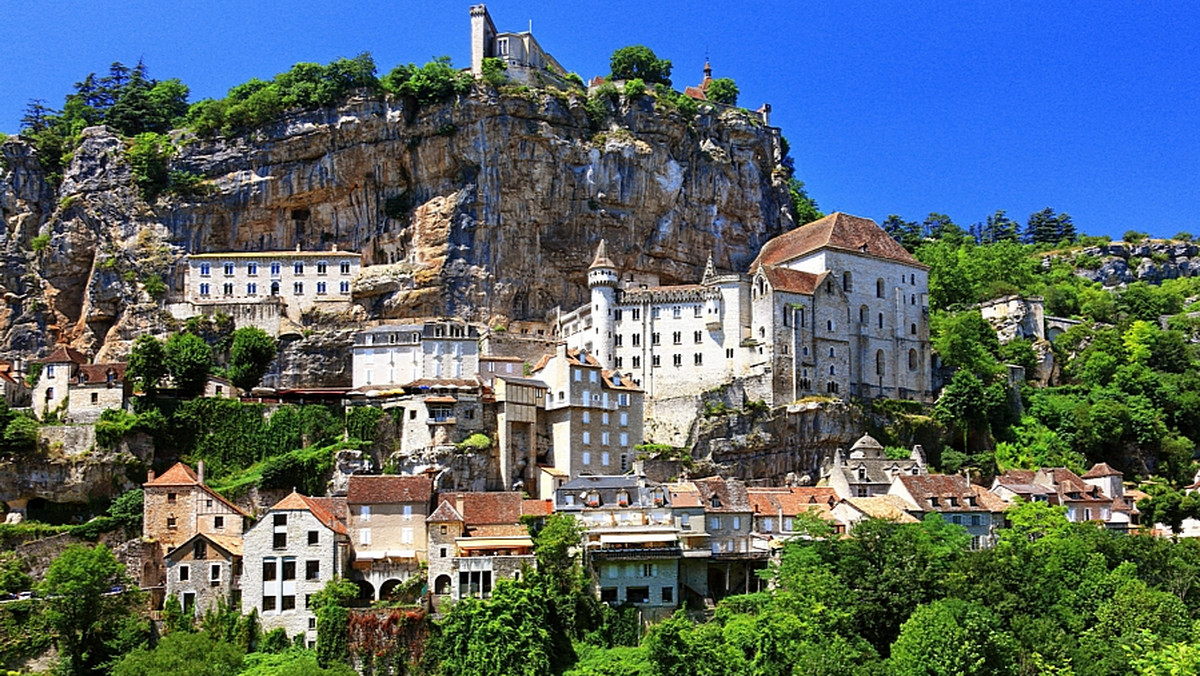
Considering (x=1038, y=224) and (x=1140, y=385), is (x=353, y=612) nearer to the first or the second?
(x=1140, y=385)

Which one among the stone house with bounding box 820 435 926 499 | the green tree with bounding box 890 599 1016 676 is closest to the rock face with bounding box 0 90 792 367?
the stone house with bounding box 820 435 926 499

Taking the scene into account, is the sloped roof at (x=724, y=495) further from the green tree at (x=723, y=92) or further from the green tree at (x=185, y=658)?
the green tree at (x=723, y=92)

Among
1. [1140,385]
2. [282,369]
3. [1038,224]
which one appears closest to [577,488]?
[282,369]

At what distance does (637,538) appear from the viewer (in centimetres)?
5350

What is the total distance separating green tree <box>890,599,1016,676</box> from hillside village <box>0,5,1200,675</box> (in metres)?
1.71

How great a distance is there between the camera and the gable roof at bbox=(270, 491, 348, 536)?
5072cm

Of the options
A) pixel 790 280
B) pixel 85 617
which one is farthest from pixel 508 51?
pixel 85 617

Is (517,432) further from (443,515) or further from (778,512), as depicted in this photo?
(778,512)

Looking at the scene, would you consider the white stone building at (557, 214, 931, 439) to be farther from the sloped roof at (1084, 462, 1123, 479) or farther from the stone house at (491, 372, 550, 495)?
the sloped roof at (1084, 462, 1123, 479)

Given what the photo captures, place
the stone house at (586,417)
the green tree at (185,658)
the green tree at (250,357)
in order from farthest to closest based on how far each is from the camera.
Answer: the green tree at (250,357)
the stone house at (586,417)
the green tree at (185,658)

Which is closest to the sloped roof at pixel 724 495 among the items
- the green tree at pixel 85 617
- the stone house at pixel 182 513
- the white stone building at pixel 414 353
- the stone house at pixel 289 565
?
the white stone building at pixel 414 353

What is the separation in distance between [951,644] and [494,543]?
19866mm

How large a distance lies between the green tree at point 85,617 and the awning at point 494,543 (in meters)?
13.7

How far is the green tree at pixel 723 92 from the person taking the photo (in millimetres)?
98875
